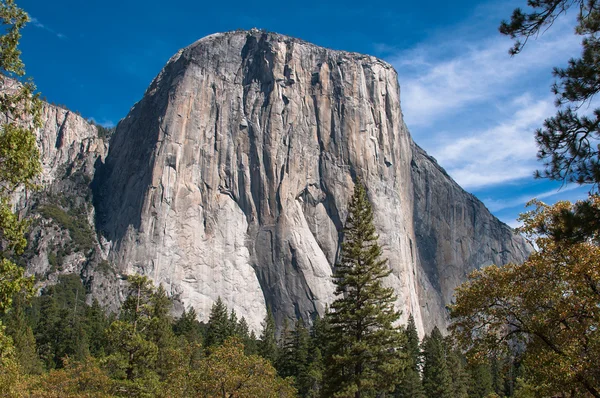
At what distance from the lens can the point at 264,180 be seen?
111 metres

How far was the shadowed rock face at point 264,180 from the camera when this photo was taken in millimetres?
104938

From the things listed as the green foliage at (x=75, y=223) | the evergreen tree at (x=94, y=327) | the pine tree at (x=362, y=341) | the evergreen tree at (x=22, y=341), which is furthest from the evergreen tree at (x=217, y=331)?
the green foliage at (x=75, y=223)

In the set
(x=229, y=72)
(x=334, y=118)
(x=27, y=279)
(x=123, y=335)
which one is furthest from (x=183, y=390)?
(x=229, y=72)

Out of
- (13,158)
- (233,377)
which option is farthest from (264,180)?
(13,158)

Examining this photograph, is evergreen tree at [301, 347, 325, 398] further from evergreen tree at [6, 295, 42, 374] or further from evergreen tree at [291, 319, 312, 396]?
evergreen tree at [6, 295, 42, 374]

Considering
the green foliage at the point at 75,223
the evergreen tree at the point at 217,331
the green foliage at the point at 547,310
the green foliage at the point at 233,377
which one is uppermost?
the green foliage at the point at 75,223

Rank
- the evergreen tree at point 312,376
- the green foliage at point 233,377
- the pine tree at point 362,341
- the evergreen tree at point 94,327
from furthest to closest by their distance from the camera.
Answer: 1. the evergreen tree at point 94,327
2. the evergreen tree at point 312,376
3. the pine tree at point 362,341
4. the green foliage at point 233,377

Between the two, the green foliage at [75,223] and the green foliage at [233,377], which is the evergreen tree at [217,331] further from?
the green foliage at [75,223]

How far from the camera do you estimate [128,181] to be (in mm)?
119312

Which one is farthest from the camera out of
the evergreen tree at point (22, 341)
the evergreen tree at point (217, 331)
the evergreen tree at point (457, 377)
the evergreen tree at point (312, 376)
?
Answer: the evergreen tree at point (217, 331)

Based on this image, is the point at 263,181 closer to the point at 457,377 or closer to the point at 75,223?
the point at 75,223

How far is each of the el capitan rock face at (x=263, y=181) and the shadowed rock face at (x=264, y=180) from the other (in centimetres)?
27

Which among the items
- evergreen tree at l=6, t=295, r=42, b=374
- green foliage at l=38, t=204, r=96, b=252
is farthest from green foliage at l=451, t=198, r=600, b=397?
green foliage at l=38, t=204, r=96, b=252

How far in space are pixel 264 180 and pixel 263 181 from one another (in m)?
0.29
